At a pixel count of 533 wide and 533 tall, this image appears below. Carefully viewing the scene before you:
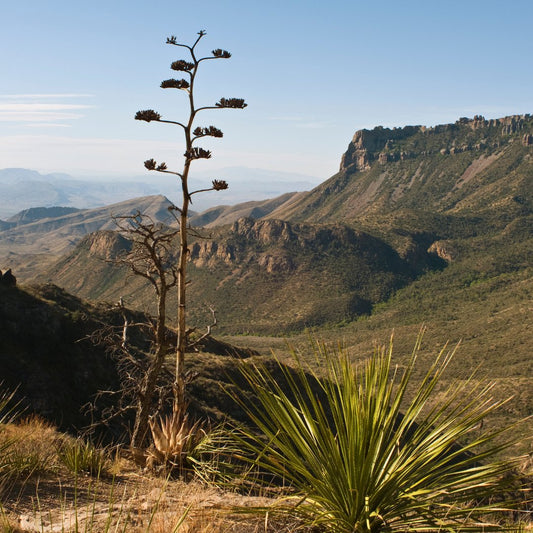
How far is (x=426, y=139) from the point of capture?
17838cm

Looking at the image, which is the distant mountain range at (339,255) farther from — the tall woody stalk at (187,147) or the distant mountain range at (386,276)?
the tall woody stalk at (187,147)

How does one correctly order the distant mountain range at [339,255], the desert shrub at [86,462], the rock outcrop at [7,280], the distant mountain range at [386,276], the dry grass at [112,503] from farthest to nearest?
1. the distant mountain range at [339,255]
2. the distant mountain range at [386,276]
3. the rock outcrop at [7,280]
4. the desert shrub at [86,462]
5. the dry grass at [112,503]

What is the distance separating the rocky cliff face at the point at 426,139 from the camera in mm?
154750

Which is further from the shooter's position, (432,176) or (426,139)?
(426,139)

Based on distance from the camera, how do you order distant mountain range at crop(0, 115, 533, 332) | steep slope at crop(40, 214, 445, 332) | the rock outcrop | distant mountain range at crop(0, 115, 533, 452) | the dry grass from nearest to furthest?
the dry grass
the rock outcrop
distant mountain range at crop(0, 115, 533, 452)
steep slope at crop(40, 214, 445, 332)
distant mountain range at crop(0, 115, 533, 332)

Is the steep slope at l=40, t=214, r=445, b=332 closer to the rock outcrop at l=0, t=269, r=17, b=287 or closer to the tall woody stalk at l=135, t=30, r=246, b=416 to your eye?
Answer: the rock outcrop at l=0, t=269, r=17, b=287

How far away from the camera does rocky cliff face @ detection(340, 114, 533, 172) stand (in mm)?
154750

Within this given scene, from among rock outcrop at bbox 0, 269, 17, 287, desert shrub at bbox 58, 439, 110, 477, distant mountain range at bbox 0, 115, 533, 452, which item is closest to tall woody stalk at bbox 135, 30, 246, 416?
desert shrub at bbox 58, 439, 110, 477

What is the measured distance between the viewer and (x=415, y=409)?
3.87 meters

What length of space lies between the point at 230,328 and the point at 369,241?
1554 inches

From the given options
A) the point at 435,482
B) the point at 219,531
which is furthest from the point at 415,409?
the point at 219,531

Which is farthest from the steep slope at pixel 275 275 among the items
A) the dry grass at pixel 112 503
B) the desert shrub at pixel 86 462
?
the dry grass at pixel 112 503

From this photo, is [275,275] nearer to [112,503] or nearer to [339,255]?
[339,255]

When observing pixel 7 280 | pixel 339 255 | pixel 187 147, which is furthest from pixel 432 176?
pixel 187 147
